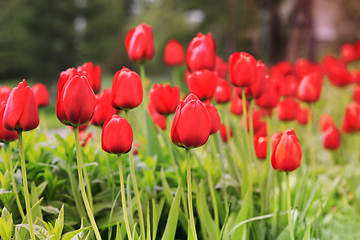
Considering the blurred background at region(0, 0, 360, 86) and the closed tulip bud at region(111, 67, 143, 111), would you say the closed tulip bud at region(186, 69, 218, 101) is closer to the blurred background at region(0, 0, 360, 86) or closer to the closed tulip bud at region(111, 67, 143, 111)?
the closed tulip bud at region(111, 67, 143, 111)

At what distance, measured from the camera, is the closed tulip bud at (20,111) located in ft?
3.08

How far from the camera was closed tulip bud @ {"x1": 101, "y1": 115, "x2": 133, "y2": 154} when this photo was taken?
1.01m

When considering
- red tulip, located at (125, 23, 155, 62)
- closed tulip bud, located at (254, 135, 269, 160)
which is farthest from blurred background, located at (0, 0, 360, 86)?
red tulip, located at (125, 23, 155, 62)

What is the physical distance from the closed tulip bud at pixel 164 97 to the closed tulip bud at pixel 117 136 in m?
0.33

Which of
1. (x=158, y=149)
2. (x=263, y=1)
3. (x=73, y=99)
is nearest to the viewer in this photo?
(x=73, y=99)

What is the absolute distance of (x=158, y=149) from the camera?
1.92m

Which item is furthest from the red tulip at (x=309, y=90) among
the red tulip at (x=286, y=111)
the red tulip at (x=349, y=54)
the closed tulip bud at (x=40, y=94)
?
the red tulip at (x=349, y=54)

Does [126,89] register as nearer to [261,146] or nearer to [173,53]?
[261,146]

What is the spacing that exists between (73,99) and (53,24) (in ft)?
36.6

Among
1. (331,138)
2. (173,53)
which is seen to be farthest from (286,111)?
(173,53)

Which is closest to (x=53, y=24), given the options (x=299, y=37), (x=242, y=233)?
(x=299, y=37)

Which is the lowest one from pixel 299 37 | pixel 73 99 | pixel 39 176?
pixel 39 176

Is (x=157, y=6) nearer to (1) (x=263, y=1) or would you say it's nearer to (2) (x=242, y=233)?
(1) (x=263, y=1)

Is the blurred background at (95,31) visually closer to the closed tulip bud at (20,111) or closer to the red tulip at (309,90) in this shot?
the red tulip at (309,90)
